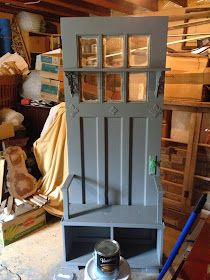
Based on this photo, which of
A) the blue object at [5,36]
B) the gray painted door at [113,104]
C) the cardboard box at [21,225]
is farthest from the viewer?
the blue object at [5,36]

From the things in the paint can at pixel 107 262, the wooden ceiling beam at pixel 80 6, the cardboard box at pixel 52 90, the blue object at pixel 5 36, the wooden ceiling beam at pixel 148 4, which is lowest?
the paint can at pixel 107 262

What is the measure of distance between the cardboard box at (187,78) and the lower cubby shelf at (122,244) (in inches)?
47.0

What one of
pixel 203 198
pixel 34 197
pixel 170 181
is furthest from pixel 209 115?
pixel 34 197

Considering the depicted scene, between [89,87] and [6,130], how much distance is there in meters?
1.21

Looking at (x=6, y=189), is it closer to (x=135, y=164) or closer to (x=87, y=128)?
(x=87, y=128)

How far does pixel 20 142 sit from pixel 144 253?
1620mm

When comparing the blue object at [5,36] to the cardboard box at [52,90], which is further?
the blue object at [5,36]

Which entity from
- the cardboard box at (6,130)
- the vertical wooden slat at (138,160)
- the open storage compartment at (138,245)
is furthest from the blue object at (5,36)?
the open storage compartment at (138,245)

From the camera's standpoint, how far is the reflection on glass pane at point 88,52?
5.37 feet

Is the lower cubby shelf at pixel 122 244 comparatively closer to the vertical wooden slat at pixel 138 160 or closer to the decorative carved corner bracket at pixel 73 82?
the vertical wooden slat at pixel 138 160

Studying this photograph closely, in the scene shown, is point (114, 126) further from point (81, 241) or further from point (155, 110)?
point (81, 241)

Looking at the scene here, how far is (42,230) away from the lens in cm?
242

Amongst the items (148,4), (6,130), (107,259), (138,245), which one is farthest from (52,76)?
(107,259)

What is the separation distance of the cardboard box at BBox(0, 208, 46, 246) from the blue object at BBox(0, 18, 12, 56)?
200cm
